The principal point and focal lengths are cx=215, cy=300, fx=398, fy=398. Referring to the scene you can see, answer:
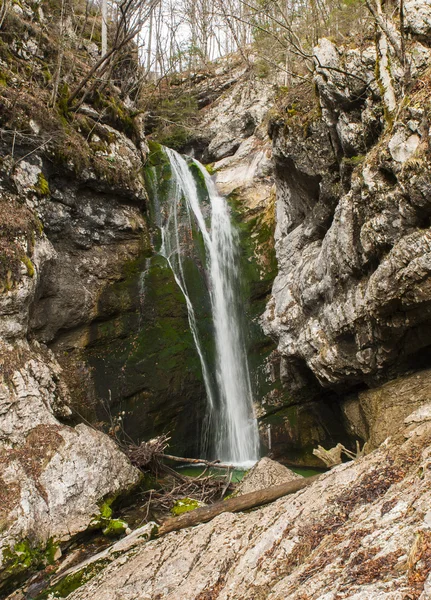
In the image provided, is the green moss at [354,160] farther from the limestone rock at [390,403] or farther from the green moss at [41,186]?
the green moss at [41,186]

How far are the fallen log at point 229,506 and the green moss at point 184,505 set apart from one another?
2060mm

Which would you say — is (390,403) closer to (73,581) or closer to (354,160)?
(354,160)

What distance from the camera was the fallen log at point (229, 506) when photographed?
5.13m

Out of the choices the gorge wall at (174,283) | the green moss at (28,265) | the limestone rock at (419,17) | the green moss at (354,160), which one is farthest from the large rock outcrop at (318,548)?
the limestone rock at (419,17)

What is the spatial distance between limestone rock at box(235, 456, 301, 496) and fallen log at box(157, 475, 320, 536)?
1280 mm

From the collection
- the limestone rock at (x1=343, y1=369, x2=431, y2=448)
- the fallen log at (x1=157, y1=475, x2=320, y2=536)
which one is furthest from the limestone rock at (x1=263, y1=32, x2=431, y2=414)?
the fallen log at (x1=157, y1=475, x2=320, y2=536)

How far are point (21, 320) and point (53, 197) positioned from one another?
396 cm

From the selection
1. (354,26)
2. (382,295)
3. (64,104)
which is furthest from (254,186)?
(382,295)

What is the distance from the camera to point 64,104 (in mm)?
11922

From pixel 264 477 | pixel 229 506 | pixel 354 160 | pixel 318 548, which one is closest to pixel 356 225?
pixel 354 160

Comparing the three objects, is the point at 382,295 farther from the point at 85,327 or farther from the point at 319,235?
the point at 85,327

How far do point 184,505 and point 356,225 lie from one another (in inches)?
237

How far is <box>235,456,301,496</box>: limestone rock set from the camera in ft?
22.4

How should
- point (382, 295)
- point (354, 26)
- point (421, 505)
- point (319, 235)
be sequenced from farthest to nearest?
point (354, 26)
point (319, 235)
point (382, 295)
point (421, 505)
